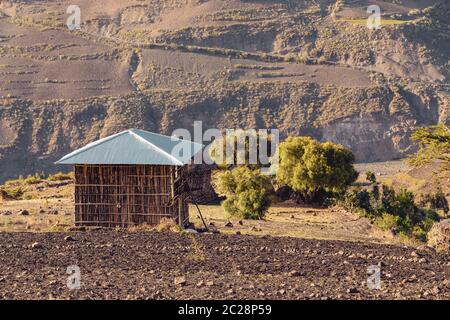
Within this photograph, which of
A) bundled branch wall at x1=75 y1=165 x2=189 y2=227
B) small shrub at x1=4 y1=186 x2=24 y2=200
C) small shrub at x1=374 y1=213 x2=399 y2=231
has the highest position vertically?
bundled branch wall at x1=75 y1=165 x2=189 y2=227

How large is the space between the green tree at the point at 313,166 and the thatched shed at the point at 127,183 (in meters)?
12.6

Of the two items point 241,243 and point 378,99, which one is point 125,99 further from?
point 241,243

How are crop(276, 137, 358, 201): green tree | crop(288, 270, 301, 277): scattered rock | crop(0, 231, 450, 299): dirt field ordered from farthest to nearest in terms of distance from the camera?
crop(276, 137, 358, 201): green tree
crop(288, 270, 301, 277): scattered rock
crop(0, 231, 450, 299): dirt field

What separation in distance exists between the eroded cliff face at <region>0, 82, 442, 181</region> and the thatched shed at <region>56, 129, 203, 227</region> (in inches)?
2191

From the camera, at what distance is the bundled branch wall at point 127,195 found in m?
26.8

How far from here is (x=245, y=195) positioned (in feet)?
111

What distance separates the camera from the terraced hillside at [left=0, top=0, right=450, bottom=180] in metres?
85.8

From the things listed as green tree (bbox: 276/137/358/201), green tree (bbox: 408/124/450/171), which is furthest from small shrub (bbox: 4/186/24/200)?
green tree (bbox: 408/124/450/171)

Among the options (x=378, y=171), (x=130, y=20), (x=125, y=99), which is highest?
(x=130, y=20)

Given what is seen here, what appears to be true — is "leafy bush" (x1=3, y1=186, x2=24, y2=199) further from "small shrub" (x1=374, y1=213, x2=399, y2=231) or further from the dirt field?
the dirt field

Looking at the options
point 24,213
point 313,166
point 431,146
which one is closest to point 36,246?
point 24,213

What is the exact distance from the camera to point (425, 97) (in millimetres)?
89875

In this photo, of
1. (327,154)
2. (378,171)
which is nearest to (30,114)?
(378,171)
